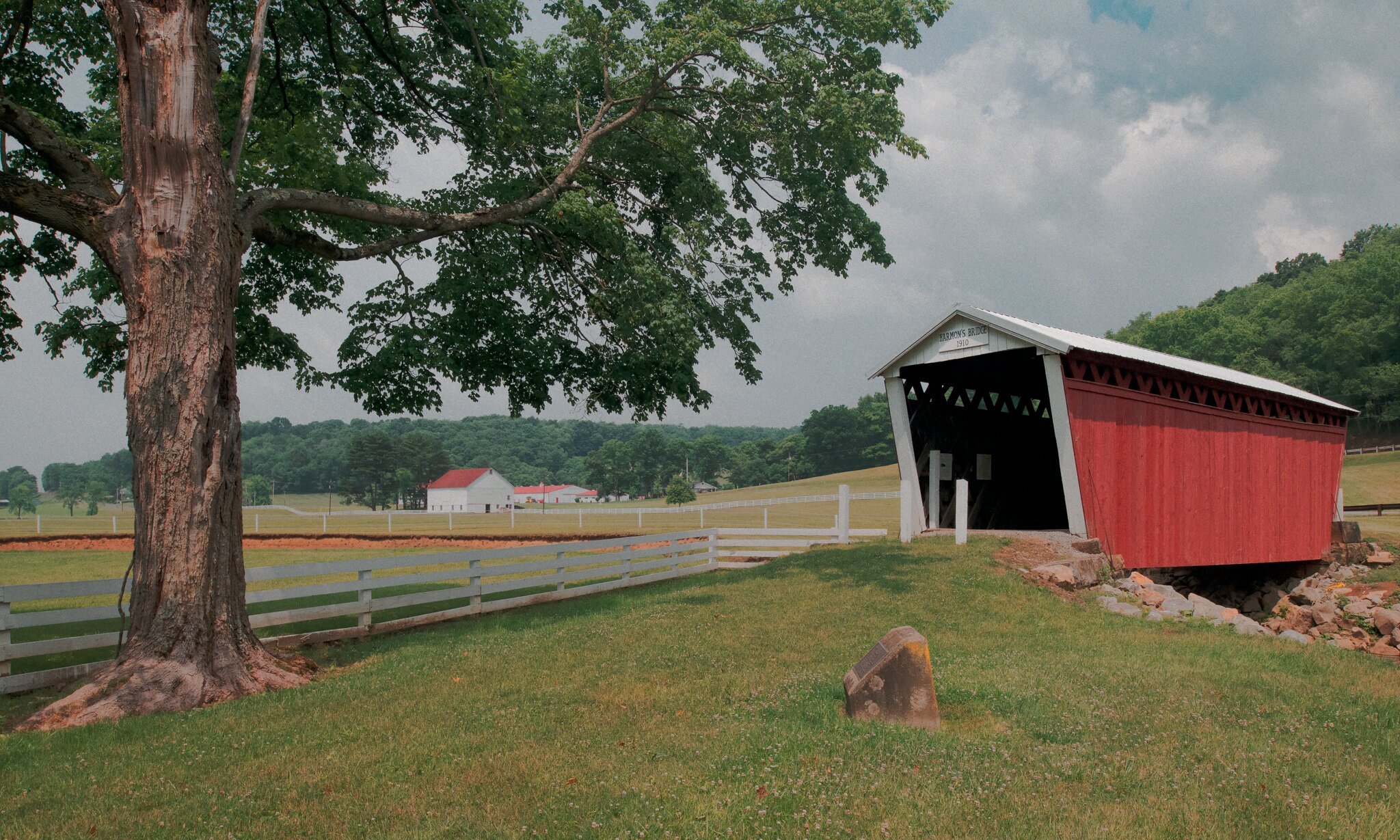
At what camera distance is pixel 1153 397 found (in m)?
15.8

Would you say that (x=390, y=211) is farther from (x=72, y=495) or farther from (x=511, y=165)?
(x=72, y=495)

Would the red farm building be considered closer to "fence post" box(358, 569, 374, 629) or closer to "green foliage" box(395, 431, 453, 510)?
"fence post" box(358, 569, 374, 629)

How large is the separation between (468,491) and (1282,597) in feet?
250

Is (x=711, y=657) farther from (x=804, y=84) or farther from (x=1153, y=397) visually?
(x=1153, y=397)

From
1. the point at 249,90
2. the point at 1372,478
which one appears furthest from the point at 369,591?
the point at 1372,478

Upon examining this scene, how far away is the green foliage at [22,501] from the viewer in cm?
9606

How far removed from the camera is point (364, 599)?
36.1ft

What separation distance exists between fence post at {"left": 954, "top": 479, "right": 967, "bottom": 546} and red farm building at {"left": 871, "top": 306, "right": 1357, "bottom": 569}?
1.69 metres

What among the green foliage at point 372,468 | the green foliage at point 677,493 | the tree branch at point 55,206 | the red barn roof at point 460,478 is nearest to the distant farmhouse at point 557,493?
the red barn roof at point 460,478

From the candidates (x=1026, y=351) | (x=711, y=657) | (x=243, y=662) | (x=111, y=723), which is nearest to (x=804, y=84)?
(x=1026, y=351)

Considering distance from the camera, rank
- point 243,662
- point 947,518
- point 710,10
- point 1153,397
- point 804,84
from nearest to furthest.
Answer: point 243,662 → point 710,10 → point 804,84 → point 1153,397 → point 947,518

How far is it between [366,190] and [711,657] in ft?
35.0

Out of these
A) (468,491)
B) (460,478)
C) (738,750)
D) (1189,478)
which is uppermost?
(1189,478)

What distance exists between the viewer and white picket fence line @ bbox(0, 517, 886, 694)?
8.14m
